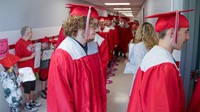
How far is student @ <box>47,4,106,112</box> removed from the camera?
4.94ft

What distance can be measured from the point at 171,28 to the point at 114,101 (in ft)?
9.65

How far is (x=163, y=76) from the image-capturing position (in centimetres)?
124

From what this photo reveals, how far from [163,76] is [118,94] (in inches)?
132

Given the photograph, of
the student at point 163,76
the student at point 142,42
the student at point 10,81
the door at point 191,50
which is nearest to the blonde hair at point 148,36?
the student at point 142,42

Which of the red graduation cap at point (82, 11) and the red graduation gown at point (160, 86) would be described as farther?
the red graduation cap at point (82, 11)

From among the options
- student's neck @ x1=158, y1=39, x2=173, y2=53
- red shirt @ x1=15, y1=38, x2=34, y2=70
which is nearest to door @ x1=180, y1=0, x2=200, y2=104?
student's neck @ x1=158, y1=39, x2=173, y2=53

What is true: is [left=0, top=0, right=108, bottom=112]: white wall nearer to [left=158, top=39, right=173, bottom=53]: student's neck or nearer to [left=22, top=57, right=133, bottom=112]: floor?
[left=22, top=57, right=133, bottom=112]: floor

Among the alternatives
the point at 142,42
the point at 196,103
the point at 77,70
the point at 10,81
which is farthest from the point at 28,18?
the point at 196,103

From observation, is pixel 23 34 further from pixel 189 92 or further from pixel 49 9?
pixel 189 92

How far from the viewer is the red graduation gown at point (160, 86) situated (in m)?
1.25

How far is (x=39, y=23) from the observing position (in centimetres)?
445

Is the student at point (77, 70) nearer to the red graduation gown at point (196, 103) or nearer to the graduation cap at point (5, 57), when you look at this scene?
the red graduation gown at point (196, 103)

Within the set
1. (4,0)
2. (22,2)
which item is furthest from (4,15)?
(22,2)

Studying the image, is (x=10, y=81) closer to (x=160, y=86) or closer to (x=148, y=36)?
(x=148, y=36)
